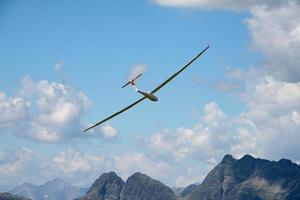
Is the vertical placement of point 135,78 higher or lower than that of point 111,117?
higher

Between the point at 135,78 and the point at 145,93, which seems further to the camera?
the point at 135,78

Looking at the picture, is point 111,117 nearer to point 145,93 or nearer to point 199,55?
point 145,93

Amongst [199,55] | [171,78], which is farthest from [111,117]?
[199,55]

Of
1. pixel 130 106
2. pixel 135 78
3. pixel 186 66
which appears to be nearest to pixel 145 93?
pixel 130 106

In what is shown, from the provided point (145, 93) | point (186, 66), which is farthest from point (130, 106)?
A: point (186, 66)

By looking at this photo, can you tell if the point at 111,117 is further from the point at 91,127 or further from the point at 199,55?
the point at 199,55

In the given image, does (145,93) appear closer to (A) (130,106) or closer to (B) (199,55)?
(A) (130,106)

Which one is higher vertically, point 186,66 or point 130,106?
point 186,66
